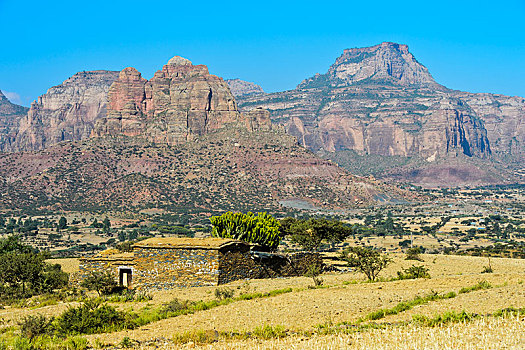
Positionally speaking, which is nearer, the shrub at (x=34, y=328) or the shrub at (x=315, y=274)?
the shrub at (x=34, y=328)

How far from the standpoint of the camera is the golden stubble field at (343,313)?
41.6ft

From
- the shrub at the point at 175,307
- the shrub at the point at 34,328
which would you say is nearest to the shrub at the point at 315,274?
the shrub at the point at 175,307

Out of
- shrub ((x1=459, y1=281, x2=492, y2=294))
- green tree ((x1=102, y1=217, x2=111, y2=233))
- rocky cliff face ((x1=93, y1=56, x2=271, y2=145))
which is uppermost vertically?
rocky cliff face ((x1=93, y1=56, x2=271, y2=145))

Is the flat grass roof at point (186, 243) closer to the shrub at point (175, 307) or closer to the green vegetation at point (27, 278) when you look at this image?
the shrub at point (175, 307)

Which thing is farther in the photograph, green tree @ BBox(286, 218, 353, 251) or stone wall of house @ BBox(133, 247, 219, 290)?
green tree @ BBox(286, 218, 353, 251)

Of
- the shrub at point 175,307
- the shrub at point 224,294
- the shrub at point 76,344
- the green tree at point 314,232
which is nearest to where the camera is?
the shrub at point 76,344

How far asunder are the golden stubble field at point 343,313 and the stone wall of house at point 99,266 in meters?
3.82

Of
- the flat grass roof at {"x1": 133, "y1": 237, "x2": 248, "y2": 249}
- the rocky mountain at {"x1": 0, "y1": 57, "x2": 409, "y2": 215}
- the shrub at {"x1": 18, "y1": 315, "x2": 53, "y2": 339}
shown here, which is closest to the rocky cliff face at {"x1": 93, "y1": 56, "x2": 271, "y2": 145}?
the rocky mountain at {"x1": 0, "y1": 57, "x2": 409, "y2": 215}

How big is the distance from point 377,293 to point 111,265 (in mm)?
12698

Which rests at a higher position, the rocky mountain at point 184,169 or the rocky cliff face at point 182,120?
the rocky cliff face at point 182,120

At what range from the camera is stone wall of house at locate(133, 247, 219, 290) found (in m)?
24.1

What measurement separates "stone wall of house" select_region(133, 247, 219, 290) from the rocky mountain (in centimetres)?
11344

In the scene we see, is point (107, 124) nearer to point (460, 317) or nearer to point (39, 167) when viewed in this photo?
point (39, 167)

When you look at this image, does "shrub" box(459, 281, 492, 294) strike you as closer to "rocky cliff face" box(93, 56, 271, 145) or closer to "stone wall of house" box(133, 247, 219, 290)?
"stone wall of house" box(133, 247, 219, 290)
